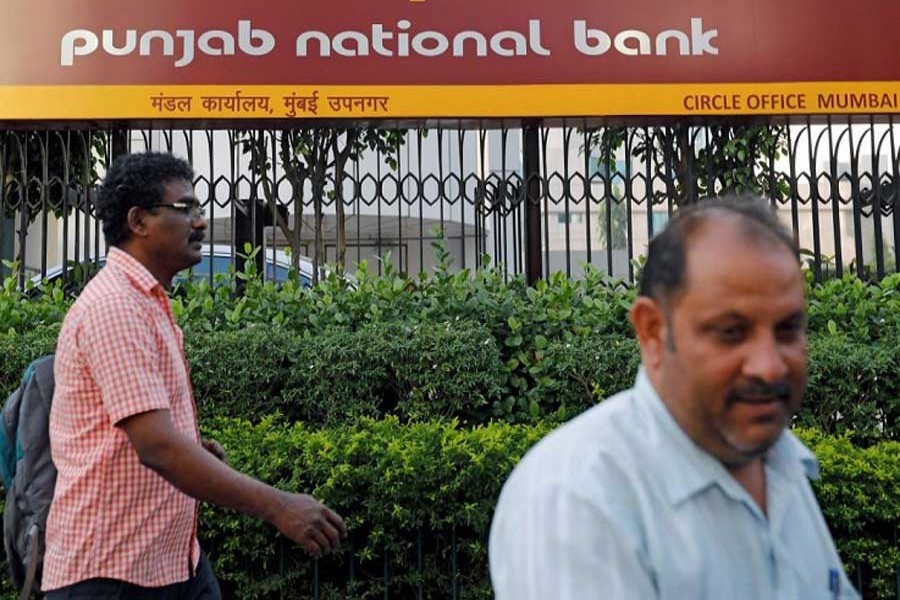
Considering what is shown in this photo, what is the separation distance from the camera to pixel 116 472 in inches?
81.1

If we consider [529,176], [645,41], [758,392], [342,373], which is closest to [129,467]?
[758,392]

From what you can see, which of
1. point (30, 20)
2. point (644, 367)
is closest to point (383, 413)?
point (644, 367)

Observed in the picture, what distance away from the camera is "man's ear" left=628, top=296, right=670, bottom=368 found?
3.89ft

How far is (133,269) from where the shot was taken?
2.22m

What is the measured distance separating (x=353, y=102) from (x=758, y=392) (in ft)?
16.5

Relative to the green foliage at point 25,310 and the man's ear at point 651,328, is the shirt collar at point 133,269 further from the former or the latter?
the green foliage at point 25,310

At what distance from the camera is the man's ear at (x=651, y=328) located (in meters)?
1.19

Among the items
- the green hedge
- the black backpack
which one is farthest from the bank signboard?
the black backpack

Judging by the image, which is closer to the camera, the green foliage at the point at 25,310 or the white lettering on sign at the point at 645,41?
the green foliage at the point at 25,310

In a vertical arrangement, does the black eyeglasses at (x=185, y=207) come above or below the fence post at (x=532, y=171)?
below

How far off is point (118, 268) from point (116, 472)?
51 centimetres

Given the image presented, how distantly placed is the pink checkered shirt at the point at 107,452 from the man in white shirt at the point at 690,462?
1177 mm

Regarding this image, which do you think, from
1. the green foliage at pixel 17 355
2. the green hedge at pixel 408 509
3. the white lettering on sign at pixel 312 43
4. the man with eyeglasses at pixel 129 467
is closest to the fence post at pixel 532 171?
the white lettering on sign at pixel 312 43

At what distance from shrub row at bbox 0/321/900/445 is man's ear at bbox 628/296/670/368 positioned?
118 inches
